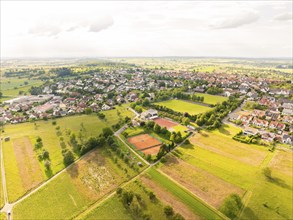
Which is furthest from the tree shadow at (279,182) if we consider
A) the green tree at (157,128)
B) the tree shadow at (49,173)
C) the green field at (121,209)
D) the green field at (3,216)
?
the green field at (3,216)

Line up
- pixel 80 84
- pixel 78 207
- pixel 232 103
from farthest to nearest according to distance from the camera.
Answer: pixel 80 84 < pixel 232 103 < pixel 78 207

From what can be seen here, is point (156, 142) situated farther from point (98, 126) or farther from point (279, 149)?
point (279, 149)

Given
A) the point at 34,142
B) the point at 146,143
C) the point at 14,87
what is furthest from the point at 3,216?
the point at 14,87

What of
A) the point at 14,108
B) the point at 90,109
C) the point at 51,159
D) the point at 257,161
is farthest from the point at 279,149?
the point at 14,108

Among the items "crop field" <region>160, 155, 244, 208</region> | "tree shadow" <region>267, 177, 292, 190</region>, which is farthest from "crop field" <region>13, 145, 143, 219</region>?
"tree shadow" <region>267, 177, 292, 190</region>

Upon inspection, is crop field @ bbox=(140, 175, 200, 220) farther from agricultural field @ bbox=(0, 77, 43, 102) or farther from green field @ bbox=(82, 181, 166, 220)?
agricultural field @ bbox=(0, 77, 43, 102)

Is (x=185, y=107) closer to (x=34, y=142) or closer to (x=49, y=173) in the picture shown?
(x=34, y=142)
